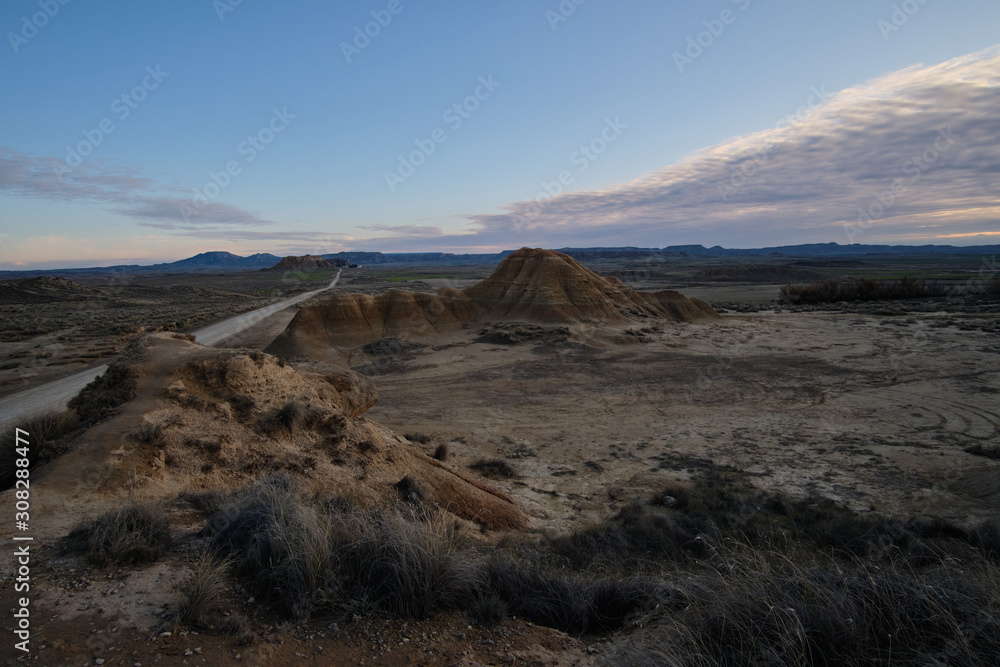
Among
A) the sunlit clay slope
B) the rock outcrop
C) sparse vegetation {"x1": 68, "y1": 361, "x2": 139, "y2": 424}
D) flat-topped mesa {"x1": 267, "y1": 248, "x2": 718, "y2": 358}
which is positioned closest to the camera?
the rock outcrop

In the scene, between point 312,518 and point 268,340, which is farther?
point 268,340

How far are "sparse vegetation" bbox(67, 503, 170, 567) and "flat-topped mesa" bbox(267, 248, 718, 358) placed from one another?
18488mm

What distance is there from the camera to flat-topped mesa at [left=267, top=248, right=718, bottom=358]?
24.4m

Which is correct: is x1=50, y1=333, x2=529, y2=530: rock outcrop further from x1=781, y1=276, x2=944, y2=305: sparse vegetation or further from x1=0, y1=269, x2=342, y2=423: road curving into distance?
x1=781, y1=276, x2=944, y2=305: sparse vegetation

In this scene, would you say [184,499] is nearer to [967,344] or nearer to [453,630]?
[453,630]

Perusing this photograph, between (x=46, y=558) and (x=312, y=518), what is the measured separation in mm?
2025

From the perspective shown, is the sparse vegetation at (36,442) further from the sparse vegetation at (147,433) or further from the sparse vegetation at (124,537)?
the sparse vegetation at (124,537)

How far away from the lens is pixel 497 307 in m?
29.6

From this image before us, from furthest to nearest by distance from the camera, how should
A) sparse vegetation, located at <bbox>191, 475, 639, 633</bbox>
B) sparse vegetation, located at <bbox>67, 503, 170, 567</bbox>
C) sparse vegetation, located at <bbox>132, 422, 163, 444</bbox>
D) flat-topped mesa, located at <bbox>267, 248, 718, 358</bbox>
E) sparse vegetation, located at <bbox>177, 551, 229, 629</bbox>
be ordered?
flat-topped mesa, located at <bbox>267, 248, 718, 358</bbox> → sparse vegetation, located at <bbox>132, 422, 163, 444</bbox> → sparse vegetation, located at <bbox>67, 503, 170, 567</bbox> → sparse vegetation, located at <bbox>191, 475, 639, 633</bbox> → sparse vegetation, located at <bbox>177, 551, 229, 629</bbox>

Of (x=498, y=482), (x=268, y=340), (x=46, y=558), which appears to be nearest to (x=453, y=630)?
(x=46, y=558)

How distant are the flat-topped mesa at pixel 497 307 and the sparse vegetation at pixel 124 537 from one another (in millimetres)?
18488

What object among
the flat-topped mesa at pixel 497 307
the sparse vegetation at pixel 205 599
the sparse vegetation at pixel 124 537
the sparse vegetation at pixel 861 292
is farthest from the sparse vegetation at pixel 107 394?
the sparse vegetation at pixel 861 292

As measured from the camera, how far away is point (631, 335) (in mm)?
26109

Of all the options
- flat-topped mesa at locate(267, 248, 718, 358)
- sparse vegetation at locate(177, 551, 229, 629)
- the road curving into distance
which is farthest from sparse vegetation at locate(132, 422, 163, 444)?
flat-topped mesa at locate(267, 248, 718, 358)
